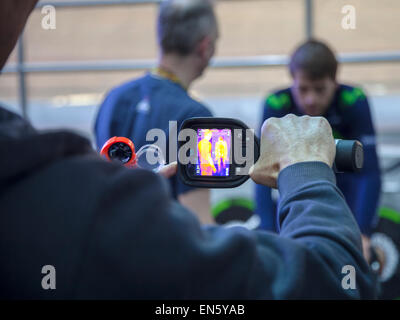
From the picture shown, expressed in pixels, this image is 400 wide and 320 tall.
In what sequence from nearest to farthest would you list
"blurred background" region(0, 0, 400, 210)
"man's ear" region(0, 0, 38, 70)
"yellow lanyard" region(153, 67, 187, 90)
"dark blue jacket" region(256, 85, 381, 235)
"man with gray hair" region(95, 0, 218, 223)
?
1. "man's ear" region(0, 0, 38, 70)
2. "man with gray hair" region(95, 0, 218, 223)
3. "yellow lanyard" region(153, 67, 187, 90)
4. "dark blue jacket" region(256, 85, 381, 235)
5. "blurred background" region(0, 0, 400, 210)

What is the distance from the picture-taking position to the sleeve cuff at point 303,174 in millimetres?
801

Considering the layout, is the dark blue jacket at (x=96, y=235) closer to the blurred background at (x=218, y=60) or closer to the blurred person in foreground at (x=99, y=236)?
the blurred person in foreground at (x=99, y=236)

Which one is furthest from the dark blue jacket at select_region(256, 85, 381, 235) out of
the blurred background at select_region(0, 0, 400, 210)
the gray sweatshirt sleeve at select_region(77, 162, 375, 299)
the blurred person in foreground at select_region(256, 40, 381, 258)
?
the blurred background at select_region(0, 0, 400, 210)

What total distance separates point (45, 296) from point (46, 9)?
0.76 meters

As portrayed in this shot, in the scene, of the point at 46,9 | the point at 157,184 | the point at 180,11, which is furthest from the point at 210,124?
the point at 180,11

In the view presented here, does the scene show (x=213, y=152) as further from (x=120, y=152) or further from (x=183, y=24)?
(x=183, y=24)

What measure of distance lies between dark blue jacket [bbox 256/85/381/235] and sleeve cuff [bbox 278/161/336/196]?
52cm

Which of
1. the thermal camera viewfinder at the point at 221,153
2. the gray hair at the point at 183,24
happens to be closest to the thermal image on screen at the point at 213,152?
the thermal camera viewfinder at the point at 221,153

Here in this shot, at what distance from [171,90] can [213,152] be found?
0.44m

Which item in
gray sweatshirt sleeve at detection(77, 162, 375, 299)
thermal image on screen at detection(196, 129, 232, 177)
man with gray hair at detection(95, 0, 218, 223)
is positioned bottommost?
gray sweatshirt sleeve at detection(77, 162, 375, 299)

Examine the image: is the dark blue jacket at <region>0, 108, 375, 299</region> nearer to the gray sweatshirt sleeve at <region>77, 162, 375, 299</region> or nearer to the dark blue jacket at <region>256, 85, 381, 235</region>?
the gray sweatshirt sleeve at <region>77, 162, 375, 299</region>

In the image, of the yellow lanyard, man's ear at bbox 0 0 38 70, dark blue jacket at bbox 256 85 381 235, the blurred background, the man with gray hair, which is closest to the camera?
man's ear at bbox 0 0 38 70

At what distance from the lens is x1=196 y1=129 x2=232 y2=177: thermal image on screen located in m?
0.87

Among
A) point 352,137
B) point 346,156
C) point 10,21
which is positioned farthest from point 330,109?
point 10,21
